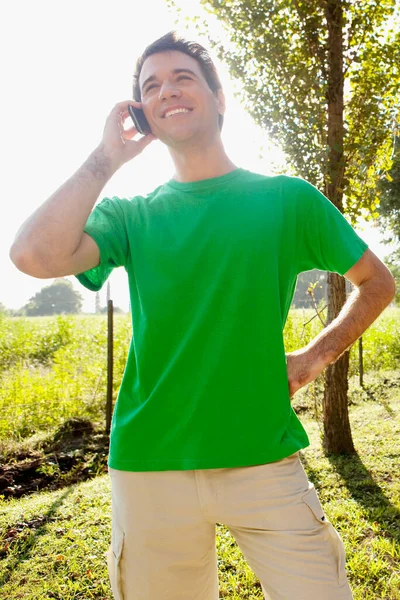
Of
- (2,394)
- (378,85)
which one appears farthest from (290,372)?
(2,394)

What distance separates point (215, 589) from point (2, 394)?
21.6ft

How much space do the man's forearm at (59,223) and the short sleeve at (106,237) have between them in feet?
0.27

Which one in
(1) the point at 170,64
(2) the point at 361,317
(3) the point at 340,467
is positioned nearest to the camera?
(2) the point at 361,317

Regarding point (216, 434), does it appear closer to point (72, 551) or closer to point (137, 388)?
point (137, 388)

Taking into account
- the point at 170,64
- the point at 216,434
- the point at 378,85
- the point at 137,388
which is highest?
the point at 378,85

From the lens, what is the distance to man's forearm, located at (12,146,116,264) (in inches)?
58.4

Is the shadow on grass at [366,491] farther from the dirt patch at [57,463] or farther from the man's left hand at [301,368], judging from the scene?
the man's left hand at [301,368]

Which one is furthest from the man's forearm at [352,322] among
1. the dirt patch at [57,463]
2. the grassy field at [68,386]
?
the dirt patch at [57,463]

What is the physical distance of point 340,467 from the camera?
481 cm

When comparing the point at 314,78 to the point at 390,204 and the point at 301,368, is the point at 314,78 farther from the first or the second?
the point at 390,204

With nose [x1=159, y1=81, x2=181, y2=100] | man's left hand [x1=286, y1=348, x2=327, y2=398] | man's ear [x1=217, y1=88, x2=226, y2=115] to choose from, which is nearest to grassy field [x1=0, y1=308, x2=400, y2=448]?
man's ear [x1=217, y1=88, x2=226, y2=115]

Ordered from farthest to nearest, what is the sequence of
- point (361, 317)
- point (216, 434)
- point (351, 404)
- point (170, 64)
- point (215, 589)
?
1. point (351, 404)
2. point (170, 64)
3. point (361, 317)
4. point (215, 589)
5. point (216, 434)

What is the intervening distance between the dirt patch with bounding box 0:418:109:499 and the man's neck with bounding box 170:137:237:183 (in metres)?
3.94

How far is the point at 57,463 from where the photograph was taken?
5.49m
